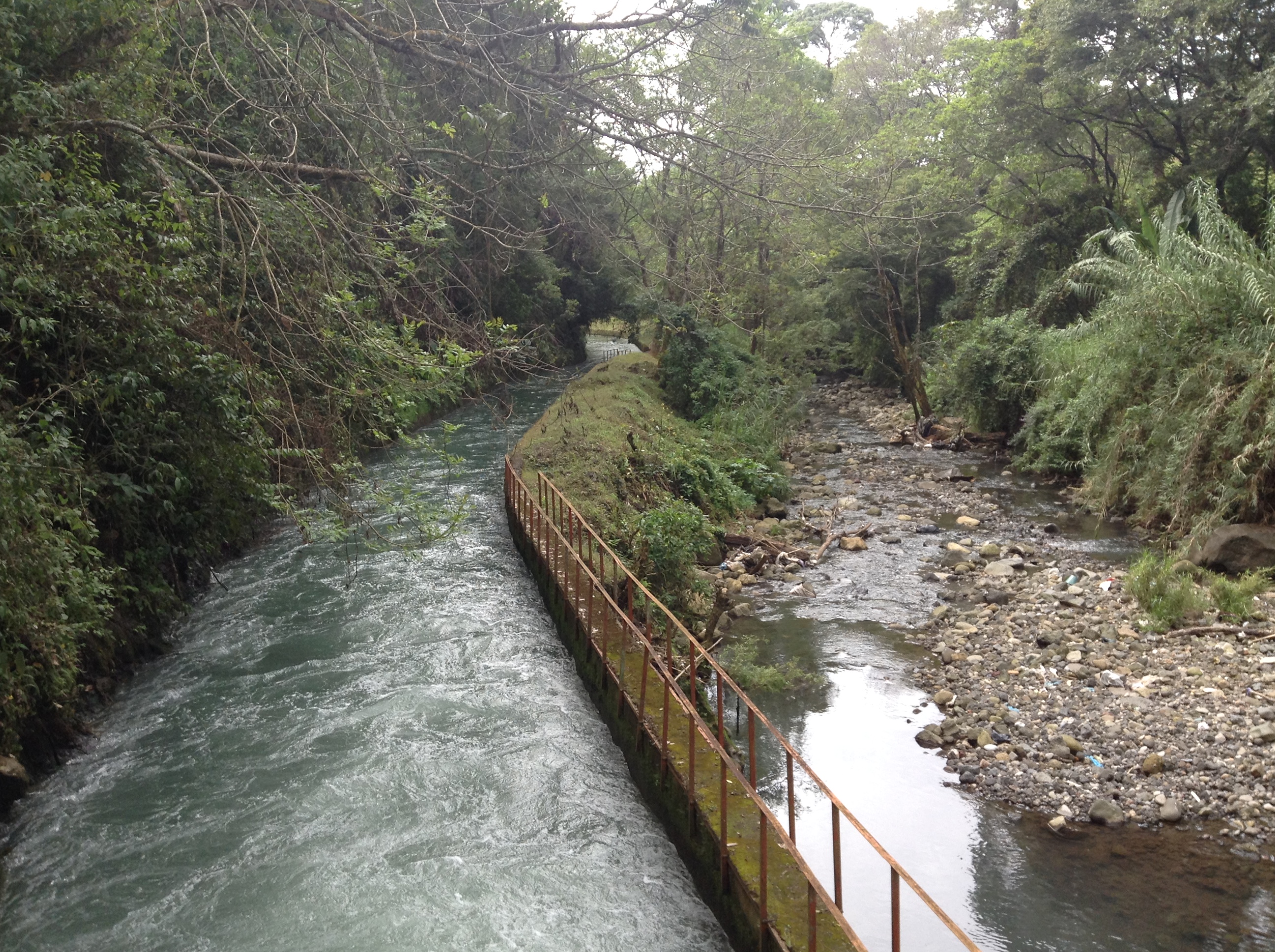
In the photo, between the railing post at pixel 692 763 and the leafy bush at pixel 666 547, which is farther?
the leafy bush at pixel 666 547

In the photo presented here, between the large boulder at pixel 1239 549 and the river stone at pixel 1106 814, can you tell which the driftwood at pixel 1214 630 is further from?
the river stone at pixel 1106 814

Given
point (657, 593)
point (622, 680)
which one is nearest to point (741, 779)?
point (622, 680)

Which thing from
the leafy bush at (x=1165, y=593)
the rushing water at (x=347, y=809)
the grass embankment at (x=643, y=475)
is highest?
the grass embankment at (x=643, y=475)

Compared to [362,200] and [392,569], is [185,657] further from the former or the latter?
[362,200]

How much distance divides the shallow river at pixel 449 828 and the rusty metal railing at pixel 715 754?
0.59m

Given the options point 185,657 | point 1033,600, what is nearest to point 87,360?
point 185,657

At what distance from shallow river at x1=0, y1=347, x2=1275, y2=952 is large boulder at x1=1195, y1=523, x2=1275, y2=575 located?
405 cm

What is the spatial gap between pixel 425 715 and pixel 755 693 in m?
3.48

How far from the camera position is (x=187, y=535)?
A: 1057 centimetres

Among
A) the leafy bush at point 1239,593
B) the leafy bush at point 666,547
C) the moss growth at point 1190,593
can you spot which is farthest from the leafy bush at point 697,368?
the leafy bush at point 1239,593

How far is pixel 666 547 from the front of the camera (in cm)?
1171

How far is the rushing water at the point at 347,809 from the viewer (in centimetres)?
653

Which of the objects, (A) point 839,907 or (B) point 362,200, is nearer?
(A) point 839,907

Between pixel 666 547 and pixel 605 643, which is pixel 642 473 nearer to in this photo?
pixel 666 547
